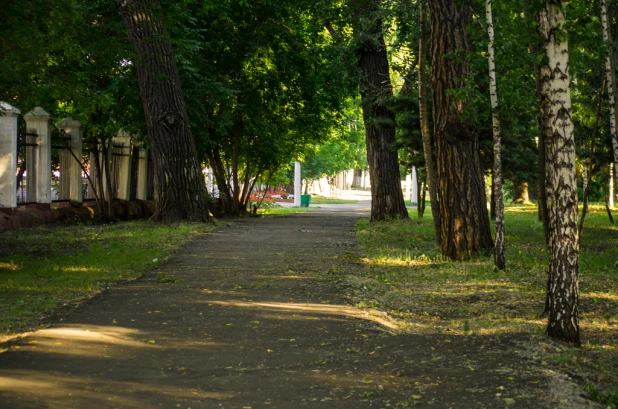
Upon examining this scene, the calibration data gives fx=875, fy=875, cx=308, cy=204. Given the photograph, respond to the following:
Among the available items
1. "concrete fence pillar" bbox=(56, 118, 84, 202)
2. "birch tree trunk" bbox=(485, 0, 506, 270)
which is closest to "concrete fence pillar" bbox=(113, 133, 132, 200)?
"concrete fence pillar" bbox=(56, 118, 84, 202)

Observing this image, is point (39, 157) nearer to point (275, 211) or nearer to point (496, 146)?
point (496, 146)

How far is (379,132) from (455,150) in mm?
10596

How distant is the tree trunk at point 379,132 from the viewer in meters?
24.8

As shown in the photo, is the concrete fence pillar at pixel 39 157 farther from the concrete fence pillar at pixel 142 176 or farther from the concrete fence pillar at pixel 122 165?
the concrete fence pillar at pixel 142 176

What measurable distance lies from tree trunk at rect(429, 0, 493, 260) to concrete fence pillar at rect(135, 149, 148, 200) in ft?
53.3

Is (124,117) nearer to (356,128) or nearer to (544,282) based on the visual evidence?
(544,282)

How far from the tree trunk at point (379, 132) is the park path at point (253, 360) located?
1459cm

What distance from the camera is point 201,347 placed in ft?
24.8

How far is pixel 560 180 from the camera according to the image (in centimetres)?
743

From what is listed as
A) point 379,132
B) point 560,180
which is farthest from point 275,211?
point 560,180

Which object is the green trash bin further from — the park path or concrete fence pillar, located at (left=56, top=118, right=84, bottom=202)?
the park path

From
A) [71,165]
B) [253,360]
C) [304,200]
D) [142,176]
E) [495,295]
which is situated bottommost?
[253,360]

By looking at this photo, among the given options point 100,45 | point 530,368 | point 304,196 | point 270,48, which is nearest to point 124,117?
point 270,48

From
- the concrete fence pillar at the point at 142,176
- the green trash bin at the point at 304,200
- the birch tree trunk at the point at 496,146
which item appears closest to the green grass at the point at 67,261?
the birch tree trunk at the point at 496,146
